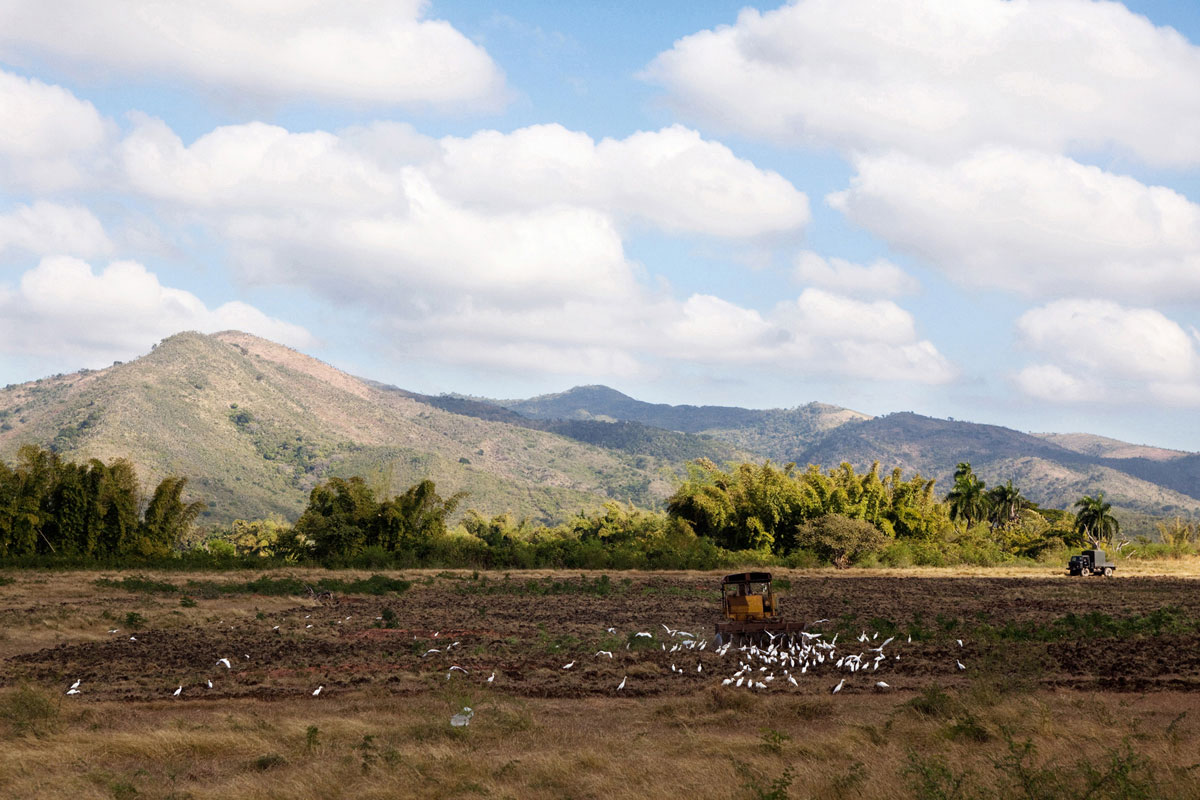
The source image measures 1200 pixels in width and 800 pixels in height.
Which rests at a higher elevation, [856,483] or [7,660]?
[856,483]

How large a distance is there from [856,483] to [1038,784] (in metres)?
45.1

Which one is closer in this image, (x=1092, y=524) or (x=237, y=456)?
(x=1092, y=524)

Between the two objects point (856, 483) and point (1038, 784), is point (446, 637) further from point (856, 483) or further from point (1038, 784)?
point (856, 483)

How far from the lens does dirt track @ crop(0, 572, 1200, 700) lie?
16.5 m

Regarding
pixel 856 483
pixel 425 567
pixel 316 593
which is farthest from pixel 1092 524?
pixel 316 593

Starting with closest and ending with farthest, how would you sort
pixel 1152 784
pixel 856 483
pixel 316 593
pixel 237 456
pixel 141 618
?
pixel 1152 784
pixel 141 618
pixel 316 593
pixel 856 483
pixel 237 456

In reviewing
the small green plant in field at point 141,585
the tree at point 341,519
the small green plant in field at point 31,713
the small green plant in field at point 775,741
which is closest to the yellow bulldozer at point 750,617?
the small green plant in field at point 775,741

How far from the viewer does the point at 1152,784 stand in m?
9.34

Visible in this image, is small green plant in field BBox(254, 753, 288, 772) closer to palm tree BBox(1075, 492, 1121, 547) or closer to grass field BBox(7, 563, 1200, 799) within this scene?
grass field BBox(7, 563, 1200, 799)

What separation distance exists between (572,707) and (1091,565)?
37.0m

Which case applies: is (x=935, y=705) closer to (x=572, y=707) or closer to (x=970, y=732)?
(x=970, y=732)

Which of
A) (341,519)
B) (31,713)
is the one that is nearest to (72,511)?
(341,519)

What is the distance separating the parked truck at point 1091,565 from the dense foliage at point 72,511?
137 ft

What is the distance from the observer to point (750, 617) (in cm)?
2144
